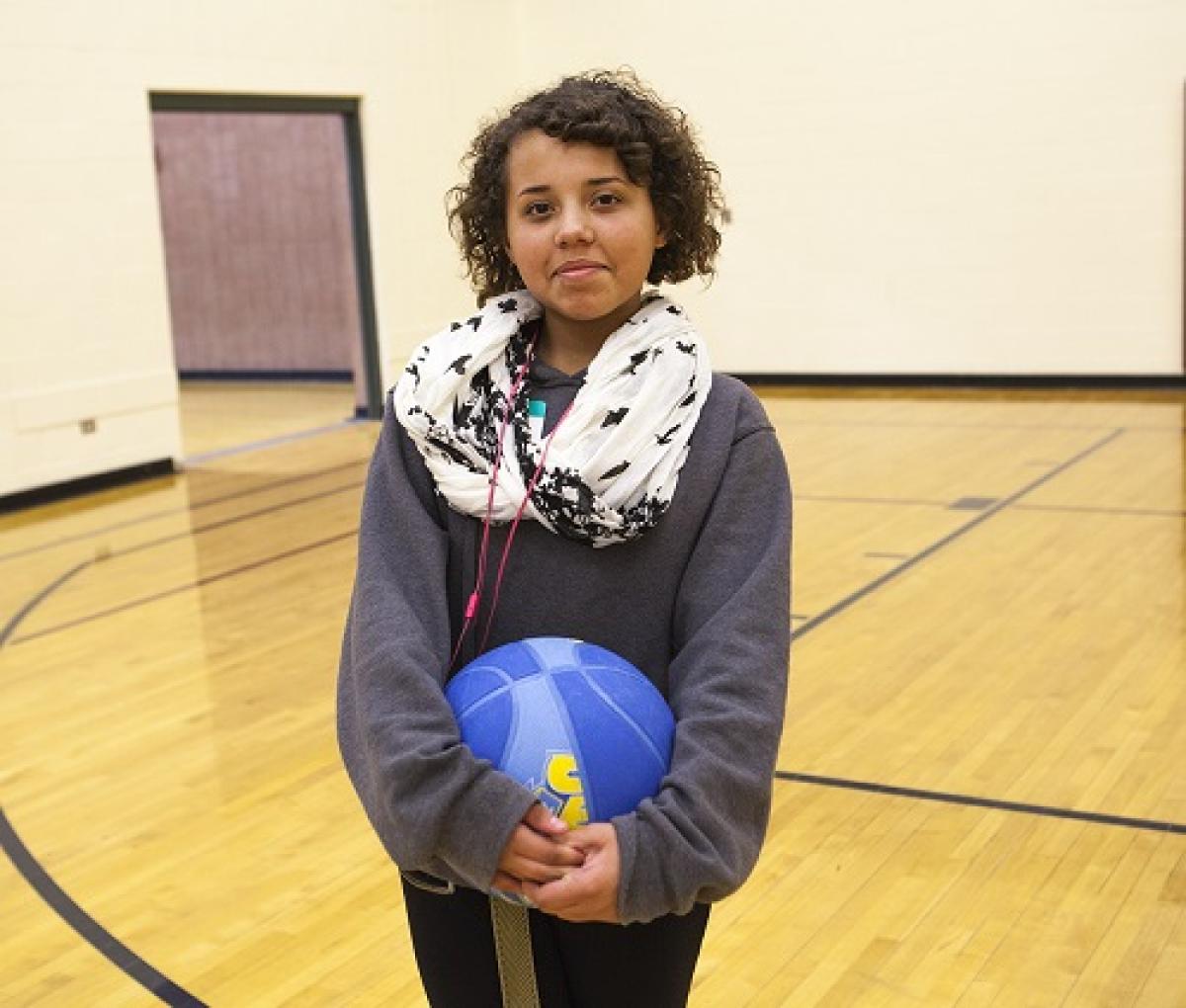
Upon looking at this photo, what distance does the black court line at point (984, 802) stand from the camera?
3.30 meters

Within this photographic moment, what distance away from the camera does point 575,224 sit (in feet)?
4.94

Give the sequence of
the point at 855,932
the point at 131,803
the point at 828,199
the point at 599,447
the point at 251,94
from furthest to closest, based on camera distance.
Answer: the point at 828,199 < the point at 251,94 < the point at 131,803 < the point at 855,932 < the point at 599,447

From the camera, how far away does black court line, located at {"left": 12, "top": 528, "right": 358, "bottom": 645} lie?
17.6ft

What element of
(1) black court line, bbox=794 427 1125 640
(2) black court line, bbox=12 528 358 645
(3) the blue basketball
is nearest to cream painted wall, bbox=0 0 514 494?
(2) black court line, bbox=12 528 358 645

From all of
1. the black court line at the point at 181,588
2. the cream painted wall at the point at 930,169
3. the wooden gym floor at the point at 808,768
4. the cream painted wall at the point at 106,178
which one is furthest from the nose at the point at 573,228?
the cream painted wall at the point at 930,169

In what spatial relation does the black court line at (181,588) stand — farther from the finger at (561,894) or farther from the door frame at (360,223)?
the finger at (561,894)

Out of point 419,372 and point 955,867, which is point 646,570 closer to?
point 419,372

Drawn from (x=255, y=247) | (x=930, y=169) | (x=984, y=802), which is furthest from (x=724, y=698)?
(x=255, y=247)

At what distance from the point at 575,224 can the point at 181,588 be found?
4.67 metres

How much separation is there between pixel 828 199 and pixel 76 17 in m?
5.15

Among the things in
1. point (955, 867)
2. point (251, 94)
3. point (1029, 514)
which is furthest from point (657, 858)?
point (251, 94)

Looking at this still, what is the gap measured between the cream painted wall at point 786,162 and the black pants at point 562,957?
23.0ft

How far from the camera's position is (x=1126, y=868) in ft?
10.1

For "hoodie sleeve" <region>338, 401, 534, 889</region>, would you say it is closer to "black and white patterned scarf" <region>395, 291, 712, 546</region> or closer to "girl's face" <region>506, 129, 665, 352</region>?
"black and white patterned scarf" <region>395, 291, 712, 546</region>
